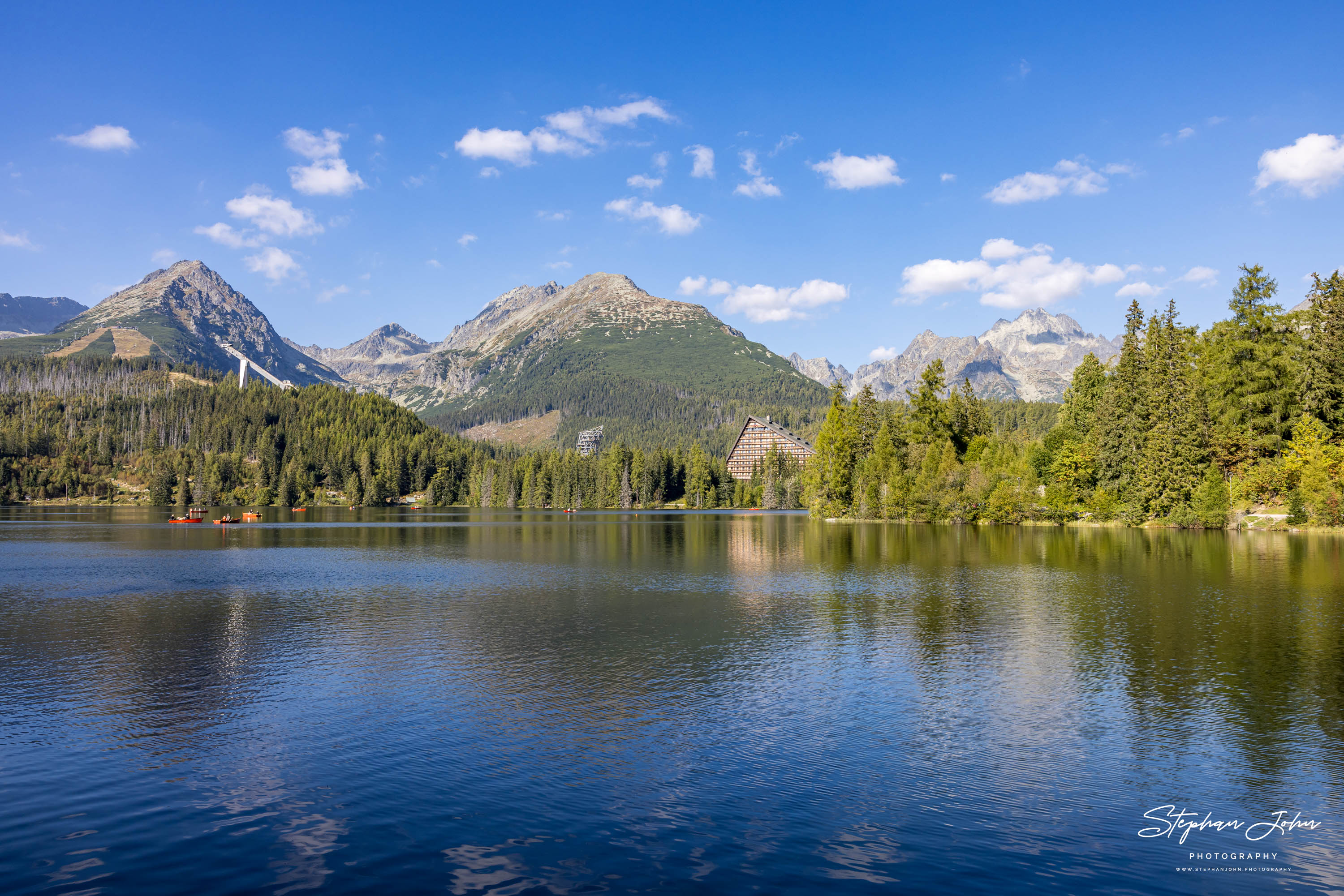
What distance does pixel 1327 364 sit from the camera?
354 feet

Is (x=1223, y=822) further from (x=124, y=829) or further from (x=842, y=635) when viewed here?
(x=124, y=829)

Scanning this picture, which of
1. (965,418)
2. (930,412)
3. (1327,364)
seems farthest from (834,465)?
(1327,364)

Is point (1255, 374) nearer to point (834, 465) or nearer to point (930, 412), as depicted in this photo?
point (930, 412)

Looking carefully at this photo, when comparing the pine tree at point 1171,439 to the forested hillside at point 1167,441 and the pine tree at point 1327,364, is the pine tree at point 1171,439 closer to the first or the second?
the forested hillside at point 1167,441

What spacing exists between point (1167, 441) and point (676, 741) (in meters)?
118

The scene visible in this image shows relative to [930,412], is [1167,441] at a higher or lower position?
lower

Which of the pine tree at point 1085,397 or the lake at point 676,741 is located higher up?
the pine tree at point 1085,397

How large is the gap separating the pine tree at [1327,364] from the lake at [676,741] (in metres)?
69.6

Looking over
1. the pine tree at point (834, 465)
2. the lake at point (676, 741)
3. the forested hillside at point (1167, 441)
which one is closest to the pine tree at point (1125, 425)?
the forested hillside at point (1167, 441)

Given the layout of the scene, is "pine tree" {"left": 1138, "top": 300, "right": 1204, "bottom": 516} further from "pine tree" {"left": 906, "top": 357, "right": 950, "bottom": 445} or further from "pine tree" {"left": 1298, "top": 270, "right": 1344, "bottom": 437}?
"pine tree" {"left": 906, "top": 357, "right": 950, "bottom": 445}

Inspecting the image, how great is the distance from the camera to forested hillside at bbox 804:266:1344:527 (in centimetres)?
10800

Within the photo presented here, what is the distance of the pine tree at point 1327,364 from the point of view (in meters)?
107

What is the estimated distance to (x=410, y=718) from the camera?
25594 mm

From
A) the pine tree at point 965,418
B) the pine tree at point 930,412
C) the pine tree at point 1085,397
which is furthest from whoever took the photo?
the pine tree at point 965,418
